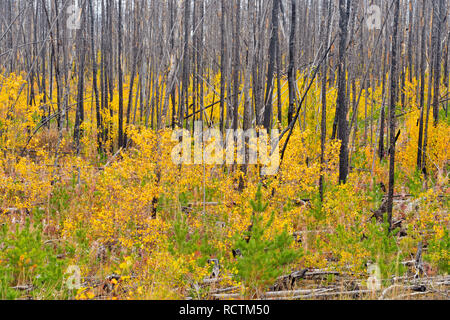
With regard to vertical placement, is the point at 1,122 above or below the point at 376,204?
above

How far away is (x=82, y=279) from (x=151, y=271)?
74cm

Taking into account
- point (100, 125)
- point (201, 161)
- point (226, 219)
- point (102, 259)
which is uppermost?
point (100, 125)

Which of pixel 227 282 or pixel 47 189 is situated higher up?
pixel 47 189

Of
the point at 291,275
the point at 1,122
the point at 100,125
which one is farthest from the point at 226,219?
the point at 100,125

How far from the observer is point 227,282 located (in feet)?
12.5

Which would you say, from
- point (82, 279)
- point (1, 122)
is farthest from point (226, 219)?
point (1, 122)

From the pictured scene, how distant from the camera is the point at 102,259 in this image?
4.69 metres

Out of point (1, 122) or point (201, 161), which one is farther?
point (1, 122)

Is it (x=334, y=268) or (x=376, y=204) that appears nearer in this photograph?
(x=334, y=268)

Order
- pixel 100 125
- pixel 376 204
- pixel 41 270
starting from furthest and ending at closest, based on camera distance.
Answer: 1. pixel 100 125
2. pixel 376 204
3. pixel 41 270

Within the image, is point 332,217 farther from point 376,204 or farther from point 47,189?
point 47,189

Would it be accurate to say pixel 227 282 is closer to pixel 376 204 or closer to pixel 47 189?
pixel 376 204
